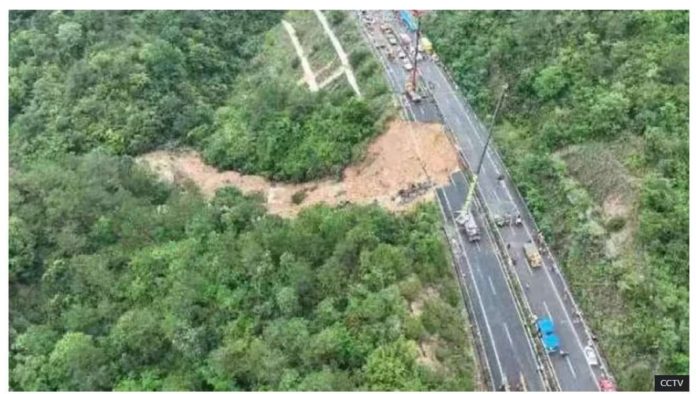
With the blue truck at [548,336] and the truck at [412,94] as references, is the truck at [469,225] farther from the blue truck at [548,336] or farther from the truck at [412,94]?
the truck at [412,94]

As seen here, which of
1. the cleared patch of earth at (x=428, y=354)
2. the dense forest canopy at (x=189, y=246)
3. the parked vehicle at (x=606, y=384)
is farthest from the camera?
the parked vehicle at (x=606, y=384)

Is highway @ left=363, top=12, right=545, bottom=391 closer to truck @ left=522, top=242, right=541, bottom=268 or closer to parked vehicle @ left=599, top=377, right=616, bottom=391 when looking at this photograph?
truck @ left=522, top=242, right=541, bottom=268

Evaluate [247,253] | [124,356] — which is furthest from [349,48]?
[124,356]

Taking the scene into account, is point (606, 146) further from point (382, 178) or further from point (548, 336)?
point (548, 336)

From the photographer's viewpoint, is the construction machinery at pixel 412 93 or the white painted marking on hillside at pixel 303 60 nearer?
the construction machinery at pixel 412 93

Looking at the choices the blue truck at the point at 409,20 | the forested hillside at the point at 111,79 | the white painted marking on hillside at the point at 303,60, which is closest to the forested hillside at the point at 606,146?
the blue truck at the point at 409,20

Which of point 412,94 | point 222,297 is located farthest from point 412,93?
point 222,297
